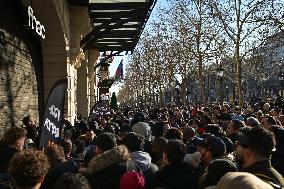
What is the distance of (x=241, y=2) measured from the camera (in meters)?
26.7

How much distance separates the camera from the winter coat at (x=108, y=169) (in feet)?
15.3

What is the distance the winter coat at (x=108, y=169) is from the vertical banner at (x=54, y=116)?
1.10 meters

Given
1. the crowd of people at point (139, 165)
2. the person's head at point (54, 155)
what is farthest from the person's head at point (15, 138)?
the person's head at point (54, 155)

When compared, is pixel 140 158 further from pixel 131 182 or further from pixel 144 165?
pixel 131 182

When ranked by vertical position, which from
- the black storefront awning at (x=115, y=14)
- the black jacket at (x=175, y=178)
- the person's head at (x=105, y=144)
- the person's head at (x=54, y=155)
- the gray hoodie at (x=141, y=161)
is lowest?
the black jacket at (x=175, y=178)

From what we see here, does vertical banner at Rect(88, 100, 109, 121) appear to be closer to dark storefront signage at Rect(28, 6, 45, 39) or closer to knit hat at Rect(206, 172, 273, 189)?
dark storefront signage at Rect(28, 6, 45, 39)

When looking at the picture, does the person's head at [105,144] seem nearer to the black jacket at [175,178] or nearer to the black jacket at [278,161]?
the black jacket at [175,178]

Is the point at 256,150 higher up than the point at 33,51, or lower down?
lower down

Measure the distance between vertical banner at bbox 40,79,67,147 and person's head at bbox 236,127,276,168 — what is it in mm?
2373

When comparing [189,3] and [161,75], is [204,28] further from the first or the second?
[161,75]

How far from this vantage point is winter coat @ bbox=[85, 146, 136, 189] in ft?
15.3

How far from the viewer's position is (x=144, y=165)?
208 inches

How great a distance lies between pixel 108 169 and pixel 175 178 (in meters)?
0.70

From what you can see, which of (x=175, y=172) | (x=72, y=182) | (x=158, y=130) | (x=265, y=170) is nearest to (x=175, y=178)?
(x=175, y=172)
